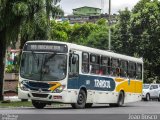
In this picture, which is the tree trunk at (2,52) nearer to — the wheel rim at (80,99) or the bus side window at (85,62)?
the bus side window at (85,62)

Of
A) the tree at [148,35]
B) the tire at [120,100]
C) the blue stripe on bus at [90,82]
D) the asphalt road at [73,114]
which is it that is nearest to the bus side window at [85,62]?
the blue stripe on bus at [90,82]

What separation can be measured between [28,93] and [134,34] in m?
40.6

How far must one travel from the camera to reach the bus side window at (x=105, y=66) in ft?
93.6

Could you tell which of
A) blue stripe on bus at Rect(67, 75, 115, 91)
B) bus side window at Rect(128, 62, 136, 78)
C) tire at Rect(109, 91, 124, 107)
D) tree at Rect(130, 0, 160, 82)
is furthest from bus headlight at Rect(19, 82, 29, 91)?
tree at Rect(130, 0, 160, 82)

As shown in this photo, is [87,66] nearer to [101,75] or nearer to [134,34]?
[101,75]

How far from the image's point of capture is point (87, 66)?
2664 centimetres

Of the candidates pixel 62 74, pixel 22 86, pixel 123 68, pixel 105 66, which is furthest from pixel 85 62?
pixel 123 68

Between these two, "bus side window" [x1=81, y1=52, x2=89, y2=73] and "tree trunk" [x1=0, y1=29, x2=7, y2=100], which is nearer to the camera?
"bus side window" [x1=81, y1=52, x2=89, y2=73]

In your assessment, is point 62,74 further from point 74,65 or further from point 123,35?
point 123,35

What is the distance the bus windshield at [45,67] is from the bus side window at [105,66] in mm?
4404

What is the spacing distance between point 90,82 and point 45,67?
3436mm

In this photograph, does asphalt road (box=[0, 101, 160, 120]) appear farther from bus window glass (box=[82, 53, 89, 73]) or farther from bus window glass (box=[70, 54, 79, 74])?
bus window glass (box=[82, 53, 89, 73])

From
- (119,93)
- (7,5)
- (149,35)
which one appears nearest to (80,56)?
(119,93)

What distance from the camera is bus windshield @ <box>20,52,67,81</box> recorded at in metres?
24.3
